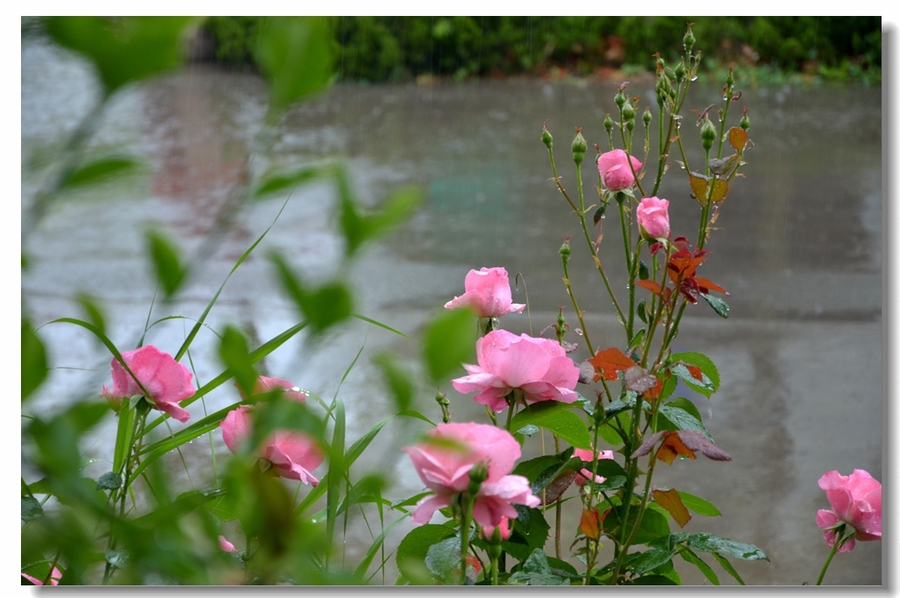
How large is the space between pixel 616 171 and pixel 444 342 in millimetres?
610

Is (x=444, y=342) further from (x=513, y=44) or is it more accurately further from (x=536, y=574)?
(x=513, y=44)

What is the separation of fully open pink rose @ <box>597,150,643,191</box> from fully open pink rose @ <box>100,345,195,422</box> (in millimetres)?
463

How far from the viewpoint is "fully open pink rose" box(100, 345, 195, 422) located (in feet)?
2.77

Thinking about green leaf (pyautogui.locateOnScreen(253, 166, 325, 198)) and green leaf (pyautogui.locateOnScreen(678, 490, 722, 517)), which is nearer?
green leaf (pyautogui.locateOnScreen(253, 166, 325, 198))

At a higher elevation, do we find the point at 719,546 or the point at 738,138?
the point at 738,138

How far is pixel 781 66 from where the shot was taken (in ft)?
11.5

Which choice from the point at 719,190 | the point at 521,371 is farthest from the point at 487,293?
the point at 719,190

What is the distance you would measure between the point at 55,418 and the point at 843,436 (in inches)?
82.5

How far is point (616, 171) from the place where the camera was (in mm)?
950

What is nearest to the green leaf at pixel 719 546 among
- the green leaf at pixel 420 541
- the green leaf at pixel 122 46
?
the green leaf at pixel 420 541

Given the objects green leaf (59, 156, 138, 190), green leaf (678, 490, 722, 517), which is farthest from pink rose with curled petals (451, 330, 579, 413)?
green leaf (59, 156, 138, 190)

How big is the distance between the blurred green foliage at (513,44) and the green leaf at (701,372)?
2394 mm

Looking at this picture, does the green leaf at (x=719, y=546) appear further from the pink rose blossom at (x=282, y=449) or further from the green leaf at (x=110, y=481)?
the green leaf at (x=110, y=481)

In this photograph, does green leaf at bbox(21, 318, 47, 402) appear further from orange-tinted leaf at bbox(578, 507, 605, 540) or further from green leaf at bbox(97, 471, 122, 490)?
orange-tinted leaf at bbox(578, 507, 605, 540)
